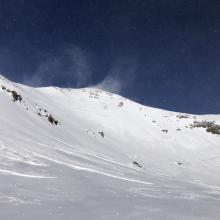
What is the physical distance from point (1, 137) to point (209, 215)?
12726 mm

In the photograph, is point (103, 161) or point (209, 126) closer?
point (103, 161)

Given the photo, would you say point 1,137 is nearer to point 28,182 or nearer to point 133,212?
point 28,182

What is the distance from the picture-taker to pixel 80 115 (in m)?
44.6

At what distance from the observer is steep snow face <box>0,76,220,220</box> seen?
25.6 ft

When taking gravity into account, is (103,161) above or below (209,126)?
below

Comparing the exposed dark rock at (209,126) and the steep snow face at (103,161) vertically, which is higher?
the exposed dark rock at (209,126)

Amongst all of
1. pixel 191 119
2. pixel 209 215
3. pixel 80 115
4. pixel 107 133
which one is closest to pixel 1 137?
pixel 209 215

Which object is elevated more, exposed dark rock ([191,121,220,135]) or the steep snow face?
exposed dark rock ([191,121,220,135])

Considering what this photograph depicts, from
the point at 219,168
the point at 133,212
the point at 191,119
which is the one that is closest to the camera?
the point at 133,212

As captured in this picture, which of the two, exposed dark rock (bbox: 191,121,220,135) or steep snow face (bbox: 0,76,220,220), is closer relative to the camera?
steep snow face (bbox: 0,76,220,220)

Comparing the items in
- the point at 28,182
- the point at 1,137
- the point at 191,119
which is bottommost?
the point at 28,182

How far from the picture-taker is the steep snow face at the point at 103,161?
7815 mm

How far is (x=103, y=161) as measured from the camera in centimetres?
2108

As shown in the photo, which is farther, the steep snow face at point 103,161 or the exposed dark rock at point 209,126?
the exposed dark rock at point 209,126
